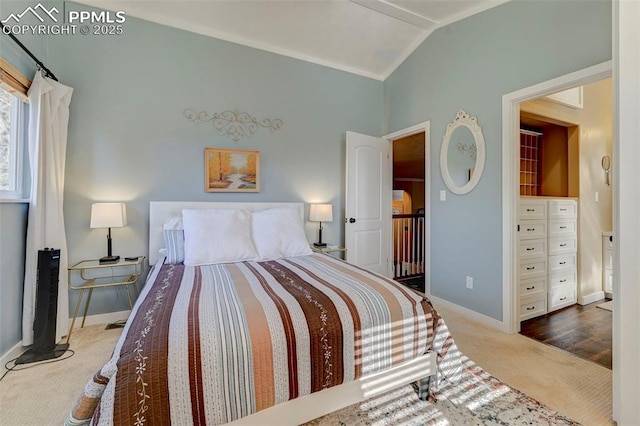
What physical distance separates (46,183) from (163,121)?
3.68 ft

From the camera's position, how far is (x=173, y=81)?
2965 mm

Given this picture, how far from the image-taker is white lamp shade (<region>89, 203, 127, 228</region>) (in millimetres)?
2461

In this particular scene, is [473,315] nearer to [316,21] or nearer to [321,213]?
[321,213]

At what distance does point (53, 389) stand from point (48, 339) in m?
0.55

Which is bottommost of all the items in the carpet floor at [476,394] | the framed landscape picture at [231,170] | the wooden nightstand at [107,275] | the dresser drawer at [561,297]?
the carpet floor at [476,394]

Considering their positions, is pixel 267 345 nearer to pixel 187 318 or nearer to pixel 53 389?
pixel 187 318

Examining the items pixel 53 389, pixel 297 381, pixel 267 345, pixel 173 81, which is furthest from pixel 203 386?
pixel 173 81

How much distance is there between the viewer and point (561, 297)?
3186mm

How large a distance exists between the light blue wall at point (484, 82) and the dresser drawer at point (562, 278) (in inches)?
37.9

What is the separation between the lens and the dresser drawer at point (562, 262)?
311cm

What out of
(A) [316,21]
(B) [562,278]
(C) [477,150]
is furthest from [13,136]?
(B) [562,278]

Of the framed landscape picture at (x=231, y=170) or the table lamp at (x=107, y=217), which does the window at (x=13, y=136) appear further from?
the framed landscape picture at (x=231, y=170)

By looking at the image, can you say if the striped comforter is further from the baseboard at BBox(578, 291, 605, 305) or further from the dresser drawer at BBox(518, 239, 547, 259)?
the baseboard at BBox(578, 291, 605, 305)

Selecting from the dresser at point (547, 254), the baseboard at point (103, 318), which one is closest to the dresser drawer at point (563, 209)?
the dresser at point (547, 254)
